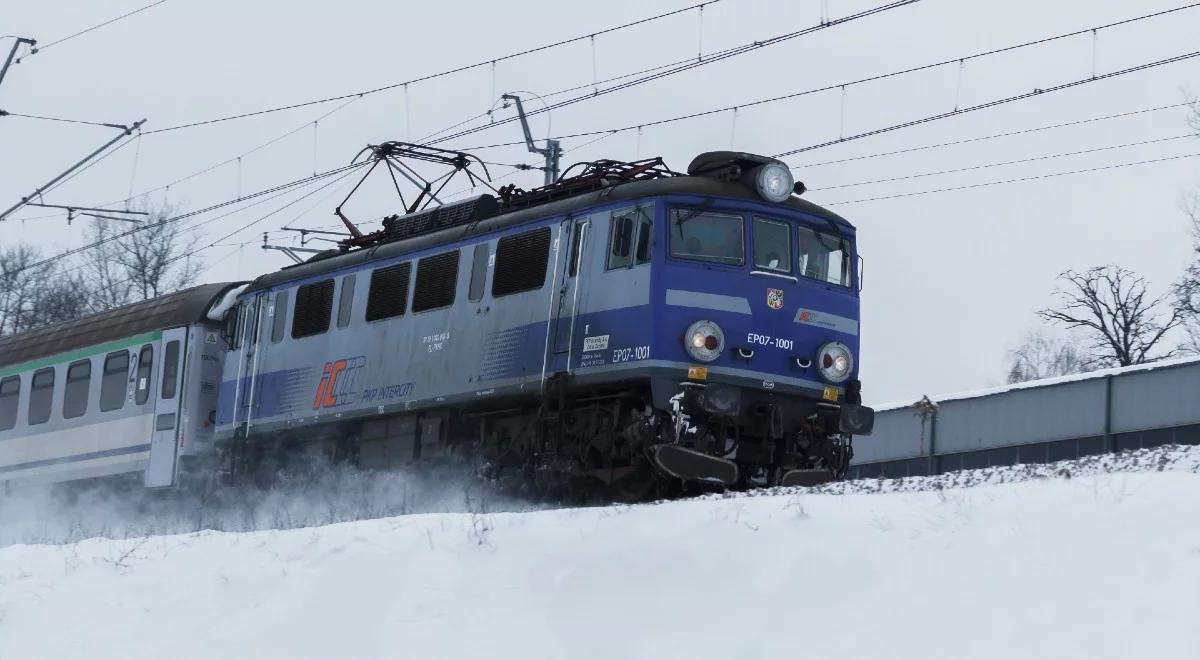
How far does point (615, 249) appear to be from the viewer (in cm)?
1559

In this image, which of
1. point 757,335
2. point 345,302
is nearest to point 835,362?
point 757,335

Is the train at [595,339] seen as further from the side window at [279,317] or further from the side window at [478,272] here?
the side window at [279,317]

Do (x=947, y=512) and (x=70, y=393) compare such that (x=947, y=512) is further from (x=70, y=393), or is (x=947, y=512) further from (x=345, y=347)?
(x=70, y=393)

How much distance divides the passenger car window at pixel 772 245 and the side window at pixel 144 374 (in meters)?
10.9

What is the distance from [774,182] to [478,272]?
11.0 ft

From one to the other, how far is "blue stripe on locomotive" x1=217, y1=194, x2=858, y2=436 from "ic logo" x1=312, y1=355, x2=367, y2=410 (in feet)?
0.20

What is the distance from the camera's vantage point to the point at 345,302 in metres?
19.4

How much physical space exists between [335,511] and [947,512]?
9.71 m

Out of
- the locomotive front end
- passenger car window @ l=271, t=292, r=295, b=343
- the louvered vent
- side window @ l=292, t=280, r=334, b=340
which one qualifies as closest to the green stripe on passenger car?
passenger car window @ l=271, t=292, r=295, b=343

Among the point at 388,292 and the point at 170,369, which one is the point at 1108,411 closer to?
the point at 388,292

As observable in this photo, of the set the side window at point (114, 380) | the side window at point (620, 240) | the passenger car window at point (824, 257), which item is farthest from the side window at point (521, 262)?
the side window at point (114, 380)

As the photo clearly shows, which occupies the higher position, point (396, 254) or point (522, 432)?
point (396, 254)

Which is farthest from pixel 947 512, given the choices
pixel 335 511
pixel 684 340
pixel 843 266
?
pixel 335 511

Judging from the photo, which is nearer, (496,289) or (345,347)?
(496,289)
